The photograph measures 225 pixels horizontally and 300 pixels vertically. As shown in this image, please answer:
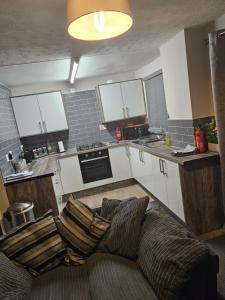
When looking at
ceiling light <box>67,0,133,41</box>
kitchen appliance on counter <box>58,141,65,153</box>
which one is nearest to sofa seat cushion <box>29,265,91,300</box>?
ceiling light <box>67,0,133,41</box>

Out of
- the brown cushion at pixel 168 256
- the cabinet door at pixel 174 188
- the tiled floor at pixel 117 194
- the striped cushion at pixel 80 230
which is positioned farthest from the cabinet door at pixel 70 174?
the brown cushion at pixel 168 256

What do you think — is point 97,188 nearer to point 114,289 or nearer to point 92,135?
point 92,135

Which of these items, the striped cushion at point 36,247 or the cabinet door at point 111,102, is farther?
the cabinet door at point 111,102

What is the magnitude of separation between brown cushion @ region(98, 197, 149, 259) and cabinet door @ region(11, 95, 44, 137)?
3.05 m

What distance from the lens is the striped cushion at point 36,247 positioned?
1.72 metres

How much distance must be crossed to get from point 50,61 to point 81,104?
187 cm

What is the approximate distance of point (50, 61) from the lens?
2961 mm

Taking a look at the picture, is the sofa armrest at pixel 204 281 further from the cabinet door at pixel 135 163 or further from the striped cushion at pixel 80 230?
the cabinet door at pixel 135 163

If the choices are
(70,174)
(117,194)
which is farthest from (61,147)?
(117,194)

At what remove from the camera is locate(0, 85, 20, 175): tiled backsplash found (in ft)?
10.2

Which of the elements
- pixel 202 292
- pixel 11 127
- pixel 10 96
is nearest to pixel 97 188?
pixel 11 127

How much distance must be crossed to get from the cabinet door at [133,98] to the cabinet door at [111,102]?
0.36ft

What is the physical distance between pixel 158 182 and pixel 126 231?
1.59m

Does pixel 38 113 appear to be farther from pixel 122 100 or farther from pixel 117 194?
pixel 117 194
